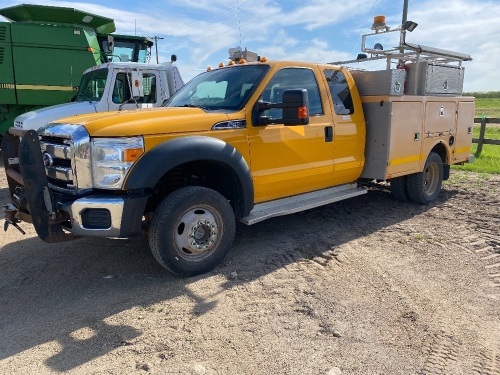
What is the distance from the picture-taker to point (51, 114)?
807cm

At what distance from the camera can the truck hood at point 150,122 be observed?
3.72 m

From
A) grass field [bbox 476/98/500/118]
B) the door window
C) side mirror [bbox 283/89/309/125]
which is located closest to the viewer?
side mirror [bbox 283/89/309/125]

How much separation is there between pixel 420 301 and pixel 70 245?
3784 mm

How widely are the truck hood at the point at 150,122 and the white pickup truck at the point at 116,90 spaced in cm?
409

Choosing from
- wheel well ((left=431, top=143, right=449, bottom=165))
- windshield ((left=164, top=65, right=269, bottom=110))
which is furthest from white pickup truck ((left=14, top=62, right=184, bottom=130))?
wheel well ((left=431, top=143, right=449, bottom=165))

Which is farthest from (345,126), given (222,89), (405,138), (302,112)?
(222,89)

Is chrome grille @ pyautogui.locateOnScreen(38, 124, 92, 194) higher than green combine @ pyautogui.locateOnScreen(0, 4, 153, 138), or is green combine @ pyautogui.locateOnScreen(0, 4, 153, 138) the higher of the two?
green combine @ pyautogui.locateOnScreen(0, 4, 153, 138)

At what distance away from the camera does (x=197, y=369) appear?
2.83 metres

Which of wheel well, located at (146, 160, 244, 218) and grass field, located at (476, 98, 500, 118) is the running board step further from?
grass field, located at (476, 98, 500, 118)

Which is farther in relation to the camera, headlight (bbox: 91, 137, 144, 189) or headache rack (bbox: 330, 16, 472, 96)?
headache rack (bbox: 330, 16, 472, 96)

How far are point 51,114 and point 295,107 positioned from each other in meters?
5.63

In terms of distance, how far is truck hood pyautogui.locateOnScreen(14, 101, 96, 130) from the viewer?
7898mm

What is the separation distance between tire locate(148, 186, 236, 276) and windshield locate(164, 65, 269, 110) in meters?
1.05

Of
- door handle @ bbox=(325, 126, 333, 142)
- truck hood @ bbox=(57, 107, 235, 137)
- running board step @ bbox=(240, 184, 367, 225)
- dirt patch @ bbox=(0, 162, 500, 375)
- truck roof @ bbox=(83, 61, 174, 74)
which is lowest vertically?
dirt patch @ bbox=(0, 162, 500, 375)
